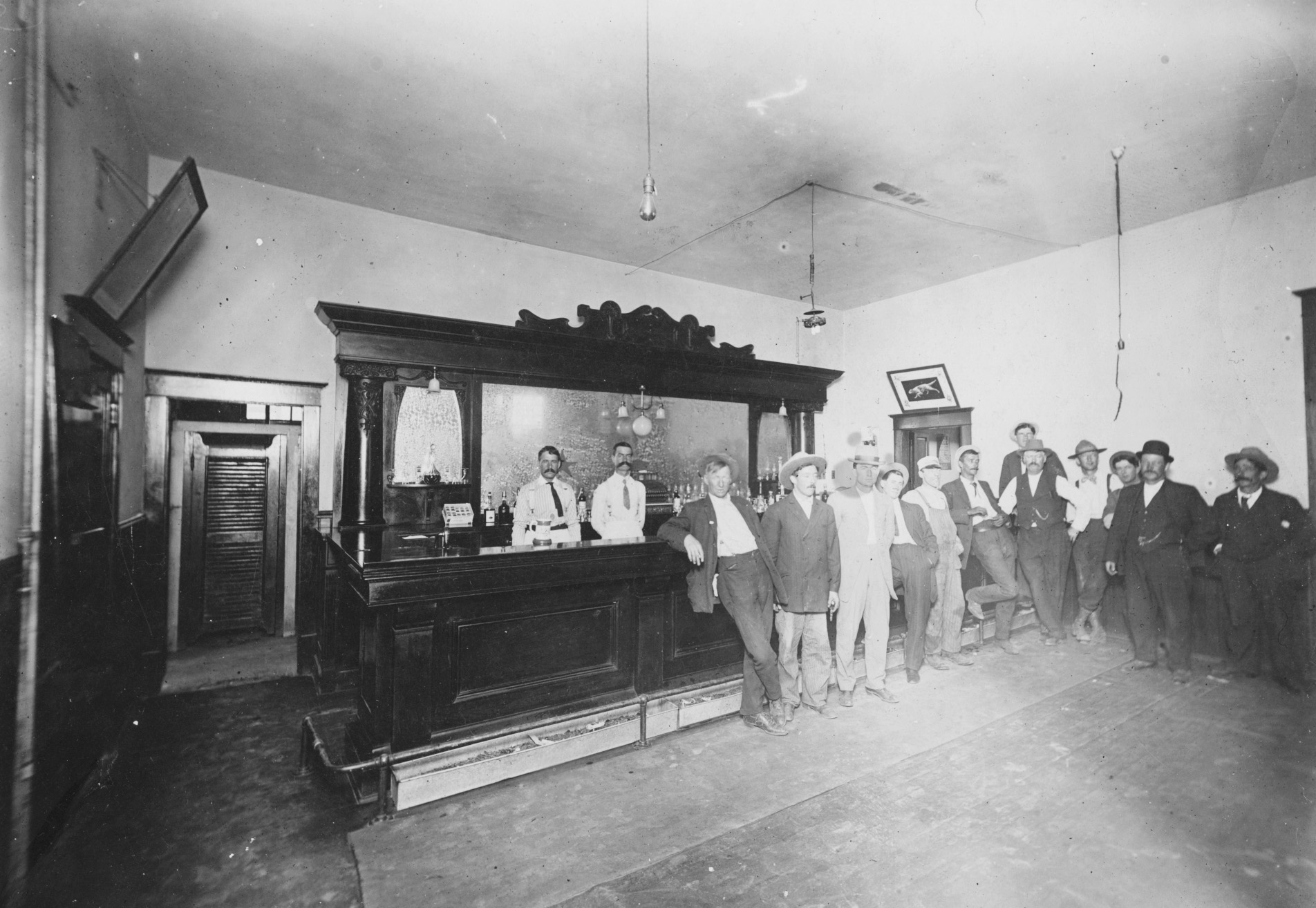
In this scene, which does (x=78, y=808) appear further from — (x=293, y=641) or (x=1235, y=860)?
(x=1235, y=860)

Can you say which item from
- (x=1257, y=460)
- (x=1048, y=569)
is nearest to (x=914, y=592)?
(x=1048, y=569)

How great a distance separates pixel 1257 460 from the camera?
136 inches

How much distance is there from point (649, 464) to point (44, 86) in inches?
227

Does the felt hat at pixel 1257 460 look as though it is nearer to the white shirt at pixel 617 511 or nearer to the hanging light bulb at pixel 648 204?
the hanging light bulb at pixel 648 204

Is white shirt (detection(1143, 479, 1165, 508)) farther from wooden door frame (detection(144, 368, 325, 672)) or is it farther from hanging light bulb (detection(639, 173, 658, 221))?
wooden door frame (detection(144, 368, 325, 672))

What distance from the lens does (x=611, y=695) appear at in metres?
3.59

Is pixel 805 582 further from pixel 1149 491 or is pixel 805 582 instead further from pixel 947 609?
pixel 1149 491

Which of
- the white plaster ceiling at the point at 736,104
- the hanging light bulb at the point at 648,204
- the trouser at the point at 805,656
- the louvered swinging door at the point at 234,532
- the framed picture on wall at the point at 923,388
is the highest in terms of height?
the white plaster ceiling at the point at 736,104

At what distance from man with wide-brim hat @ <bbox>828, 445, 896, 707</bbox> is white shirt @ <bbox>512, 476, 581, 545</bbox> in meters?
2.51

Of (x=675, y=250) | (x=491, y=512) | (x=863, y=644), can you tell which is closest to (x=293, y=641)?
(x=491, y=512)

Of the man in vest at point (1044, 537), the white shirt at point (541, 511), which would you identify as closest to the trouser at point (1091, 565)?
the man in vest at point (1044, 537)

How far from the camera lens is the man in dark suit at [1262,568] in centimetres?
346

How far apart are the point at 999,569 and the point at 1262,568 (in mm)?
1798

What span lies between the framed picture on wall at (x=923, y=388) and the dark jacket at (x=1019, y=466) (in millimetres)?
1689
